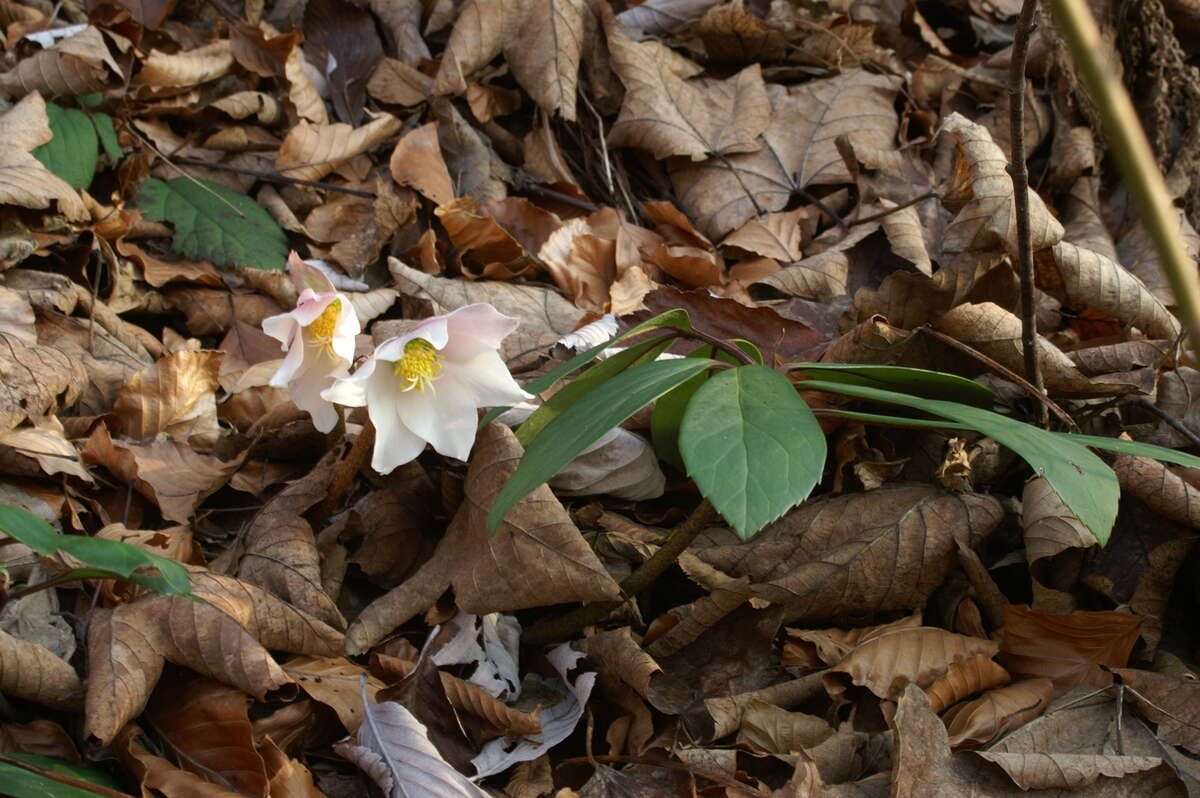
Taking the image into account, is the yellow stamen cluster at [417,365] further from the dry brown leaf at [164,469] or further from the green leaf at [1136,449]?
the green leaf at [1136,449]

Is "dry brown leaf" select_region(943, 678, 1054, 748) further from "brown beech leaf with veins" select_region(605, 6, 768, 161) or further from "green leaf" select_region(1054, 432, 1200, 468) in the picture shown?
"brown beech leaf with veins" select_region(605, 6, 768, 161)

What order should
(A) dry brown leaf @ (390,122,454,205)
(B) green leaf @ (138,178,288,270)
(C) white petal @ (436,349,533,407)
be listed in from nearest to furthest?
(C) white petal @ (436,349,533,407) < (B) green leaf @ (138,178,288,270) < (A) dry brown leaf @ (390,122,454,205)

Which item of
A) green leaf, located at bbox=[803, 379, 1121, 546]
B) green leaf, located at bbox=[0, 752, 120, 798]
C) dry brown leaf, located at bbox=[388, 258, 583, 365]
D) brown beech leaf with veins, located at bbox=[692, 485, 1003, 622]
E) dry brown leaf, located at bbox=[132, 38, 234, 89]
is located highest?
dry brown leaf, located at bbox=[132, 38, 234, 89]

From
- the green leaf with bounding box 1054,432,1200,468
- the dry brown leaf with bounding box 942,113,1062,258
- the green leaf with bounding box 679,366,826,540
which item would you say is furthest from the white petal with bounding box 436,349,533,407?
the dry brown leaf with bounding box 942,113,1062,258

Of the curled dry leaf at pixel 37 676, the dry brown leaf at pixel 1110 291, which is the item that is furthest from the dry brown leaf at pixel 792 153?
the curled dry leaf at pixel 37 676

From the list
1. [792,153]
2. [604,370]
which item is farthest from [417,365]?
[792,153]

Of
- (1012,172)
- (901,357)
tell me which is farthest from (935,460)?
(1012,172)

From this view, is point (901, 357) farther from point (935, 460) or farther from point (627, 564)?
point (627, 564)
